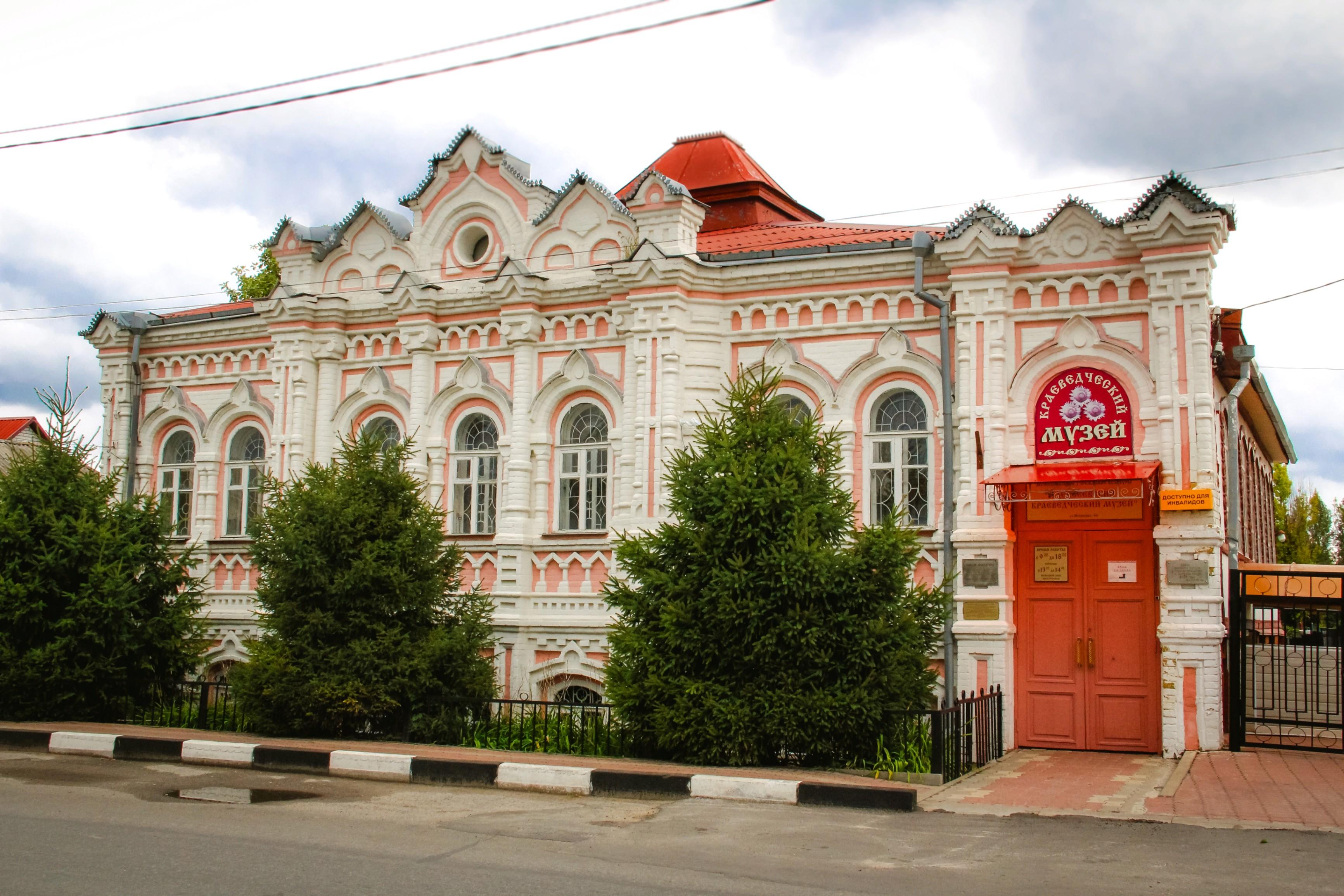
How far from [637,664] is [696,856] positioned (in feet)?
13.6

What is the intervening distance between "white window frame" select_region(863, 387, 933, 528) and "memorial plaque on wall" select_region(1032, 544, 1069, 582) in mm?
1342

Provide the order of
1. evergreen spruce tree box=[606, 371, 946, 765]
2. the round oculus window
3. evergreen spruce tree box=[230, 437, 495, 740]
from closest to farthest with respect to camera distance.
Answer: evergreen spruce tree box=[606, 371, 946, 765], evergreen spruce tree box=[230, 437, 495, 740], the round oculus window

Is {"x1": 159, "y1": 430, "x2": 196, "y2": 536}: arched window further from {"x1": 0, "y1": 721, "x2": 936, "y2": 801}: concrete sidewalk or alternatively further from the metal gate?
the metal gate

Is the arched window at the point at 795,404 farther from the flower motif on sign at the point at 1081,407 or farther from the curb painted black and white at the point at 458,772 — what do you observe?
the curb painted black and white at the point at 458,772

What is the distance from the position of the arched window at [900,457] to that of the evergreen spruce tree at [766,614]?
3235 mm

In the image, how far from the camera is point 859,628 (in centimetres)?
1088

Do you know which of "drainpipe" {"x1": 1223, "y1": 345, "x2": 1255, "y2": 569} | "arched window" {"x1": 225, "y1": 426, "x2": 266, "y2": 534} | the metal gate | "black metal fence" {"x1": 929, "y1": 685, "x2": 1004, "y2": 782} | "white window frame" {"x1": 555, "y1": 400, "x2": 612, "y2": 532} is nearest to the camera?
"black metal fence" {"x1": 929, "y1": 685, "x2": 1004, "y2": 782}

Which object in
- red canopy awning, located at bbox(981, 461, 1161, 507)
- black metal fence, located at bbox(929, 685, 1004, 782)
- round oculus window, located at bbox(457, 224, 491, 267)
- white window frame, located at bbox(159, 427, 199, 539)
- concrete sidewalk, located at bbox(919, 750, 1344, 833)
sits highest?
round oculus window, located at bbox(457, 224, 491, 267)

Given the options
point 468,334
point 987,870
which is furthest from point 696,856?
point 468,334

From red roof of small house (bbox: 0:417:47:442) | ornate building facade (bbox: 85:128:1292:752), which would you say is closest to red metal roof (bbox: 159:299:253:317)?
ornate building facade (bbox: 85:128:1292:752)

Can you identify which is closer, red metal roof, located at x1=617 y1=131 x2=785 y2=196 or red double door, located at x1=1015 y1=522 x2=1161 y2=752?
red double door, located at x1=1015 y1=522 x2=1161 y2=752

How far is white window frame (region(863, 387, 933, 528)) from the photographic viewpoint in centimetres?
1487

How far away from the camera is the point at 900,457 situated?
1504 cm

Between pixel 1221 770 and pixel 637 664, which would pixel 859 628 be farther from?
pixel 1221 770
